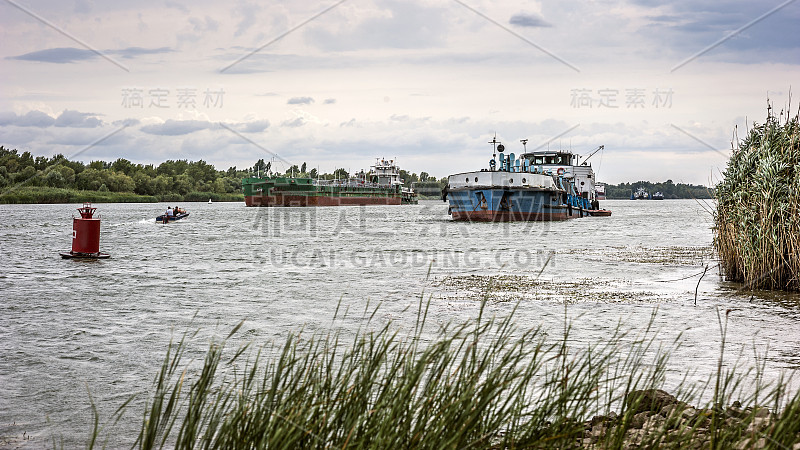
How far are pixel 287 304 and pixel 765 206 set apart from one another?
8466 mm

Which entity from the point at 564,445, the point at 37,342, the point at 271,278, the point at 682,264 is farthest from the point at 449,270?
the point at 564,445

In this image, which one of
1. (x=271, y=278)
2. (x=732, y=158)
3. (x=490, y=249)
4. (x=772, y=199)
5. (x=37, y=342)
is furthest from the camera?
(x=490, y=249)

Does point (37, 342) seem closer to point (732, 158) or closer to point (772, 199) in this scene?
point (772, 199)

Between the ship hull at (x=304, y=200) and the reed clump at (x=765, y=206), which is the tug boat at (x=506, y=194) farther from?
the ship hull at (x=304, y=200)

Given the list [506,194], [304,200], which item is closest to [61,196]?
[304,200]

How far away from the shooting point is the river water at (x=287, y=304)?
723 centimetres

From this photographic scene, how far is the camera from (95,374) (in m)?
7.60

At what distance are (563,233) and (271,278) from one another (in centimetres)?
2197

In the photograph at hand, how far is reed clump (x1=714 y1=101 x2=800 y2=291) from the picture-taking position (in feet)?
39.9

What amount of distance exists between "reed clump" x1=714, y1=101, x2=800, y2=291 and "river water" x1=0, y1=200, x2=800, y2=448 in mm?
597

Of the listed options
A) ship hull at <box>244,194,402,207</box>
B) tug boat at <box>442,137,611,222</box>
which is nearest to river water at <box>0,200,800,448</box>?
tug boat at <box>442,137,611,222</box>

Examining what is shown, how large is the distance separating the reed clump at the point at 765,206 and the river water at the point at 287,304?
60 cm

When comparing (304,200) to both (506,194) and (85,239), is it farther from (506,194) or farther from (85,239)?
(85,239)

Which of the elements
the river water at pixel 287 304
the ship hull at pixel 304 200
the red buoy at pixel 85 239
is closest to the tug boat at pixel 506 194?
the river water at pixel 287 304
